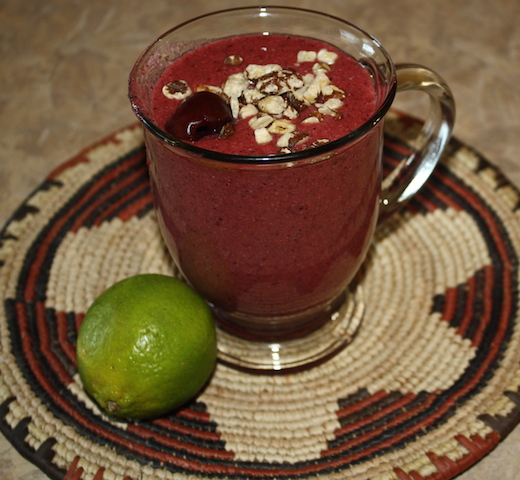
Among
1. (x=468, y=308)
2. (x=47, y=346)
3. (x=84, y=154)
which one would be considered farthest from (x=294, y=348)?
(x=84, y=154)

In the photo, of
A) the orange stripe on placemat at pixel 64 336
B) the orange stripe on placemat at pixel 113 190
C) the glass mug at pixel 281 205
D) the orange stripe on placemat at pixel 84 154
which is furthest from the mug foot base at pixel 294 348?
the orange stripe on placemat at pixel 84 154

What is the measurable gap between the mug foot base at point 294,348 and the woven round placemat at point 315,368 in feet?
0.06

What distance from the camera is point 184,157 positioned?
35.9 inches

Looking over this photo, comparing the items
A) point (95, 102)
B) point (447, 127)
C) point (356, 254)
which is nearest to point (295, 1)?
point (95, 102)

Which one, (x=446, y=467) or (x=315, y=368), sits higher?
(x=446, y=467)

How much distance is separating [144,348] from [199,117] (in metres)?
0.34

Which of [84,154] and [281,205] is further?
[84,154]

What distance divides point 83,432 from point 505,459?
2.14 feet

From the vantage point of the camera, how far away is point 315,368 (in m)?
1.19

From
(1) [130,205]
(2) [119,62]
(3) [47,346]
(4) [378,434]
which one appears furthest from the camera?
(2) [119,62]

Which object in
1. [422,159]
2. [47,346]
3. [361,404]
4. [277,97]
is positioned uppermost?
[277,97]

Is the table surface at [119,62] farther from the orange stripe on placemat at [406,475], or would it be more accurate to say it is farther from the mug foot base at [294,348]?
the orange stripe on placemat at [406,475]

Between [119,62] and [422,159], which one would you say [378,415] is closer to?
[422,159]

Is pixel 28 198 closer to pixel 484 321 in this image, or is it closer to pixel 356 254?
pixel 356 254
